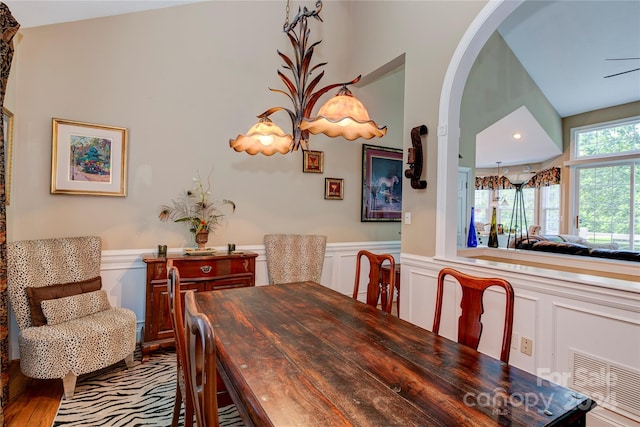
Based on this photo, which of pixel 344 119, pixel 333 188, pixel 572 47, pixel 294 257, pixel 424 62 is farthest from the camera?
pixel 572 47

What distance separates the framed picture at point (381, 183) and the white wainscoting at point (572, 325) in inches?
78.1

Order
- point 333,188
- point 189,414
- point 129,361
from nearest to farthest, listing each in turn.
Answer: point 189,414 < point 129,361 < point 333,188

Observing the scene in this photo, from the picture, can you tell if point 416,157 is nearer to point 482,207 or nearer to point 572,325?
point 572,325

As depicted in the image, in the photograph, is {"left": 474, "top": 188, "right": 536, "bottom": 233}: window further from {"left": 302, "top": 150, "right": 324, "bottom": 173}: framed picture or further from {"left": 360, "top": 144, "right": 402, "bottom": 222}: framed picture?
{"left": 302, "top": 150, "right": 324, "bottom": 173}: framed picture

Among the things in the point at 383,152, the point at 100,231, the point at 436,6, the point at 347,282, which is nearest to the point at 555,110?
the point at 383,152

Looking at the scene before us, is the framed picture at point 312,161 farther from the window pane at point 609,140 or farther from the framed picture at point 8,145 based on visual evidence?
the window pane at point 609,140

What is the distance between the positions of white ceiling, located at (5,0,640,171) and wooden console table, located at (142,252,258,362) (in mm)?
2287

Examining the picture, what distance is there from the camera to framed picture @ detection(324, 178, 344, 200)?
13.4ft

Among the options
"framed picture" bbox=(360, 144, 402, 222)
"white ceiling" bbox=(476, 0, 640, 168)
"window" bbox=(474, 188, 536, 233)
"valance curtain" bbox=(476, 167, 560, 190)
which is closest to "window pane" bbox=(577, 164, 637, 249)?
"valance curtain" bbox=(476, 167, 560, 190)

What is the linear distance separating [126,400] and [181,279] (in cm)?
97

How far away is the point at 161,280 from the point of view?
2.83 meters

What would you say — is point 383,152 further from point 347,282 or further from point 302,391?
point 302,391

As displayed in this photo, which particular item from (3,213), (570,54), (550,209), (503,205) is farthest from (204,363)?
(503,205)

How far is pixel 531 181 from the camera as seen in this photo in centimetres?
837
